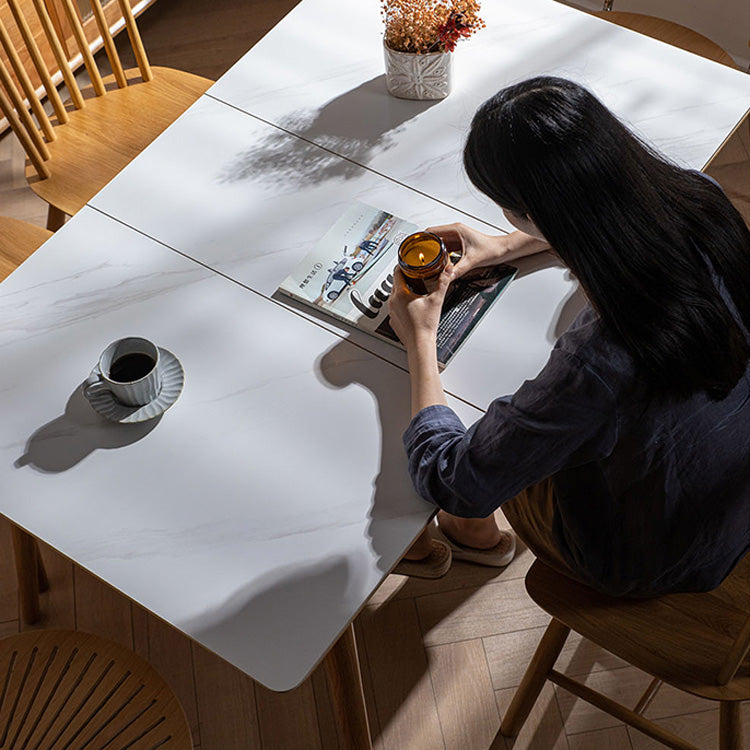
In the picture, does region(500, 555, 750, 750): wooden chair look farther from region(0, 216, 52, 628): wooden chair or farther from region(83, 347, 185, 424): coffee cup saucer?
region(0, 216, 52, 628): wooden chair

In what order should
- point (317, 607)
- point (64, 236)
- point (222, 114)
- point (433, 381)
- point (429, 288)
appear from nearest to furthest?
point (317, 607) → point (433, 381) → point (429, 288) → point (64, 236) → point (222, 114)

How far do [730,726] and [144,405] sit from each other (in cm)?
103

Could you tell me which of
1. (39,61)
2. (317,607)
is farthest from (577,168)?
(39,61)

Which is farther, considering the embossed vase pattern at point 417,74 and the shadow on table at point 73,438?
the embossed vase pattern at point 417,74

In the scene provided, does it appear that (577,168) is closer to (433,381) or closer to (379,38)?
(433,381)

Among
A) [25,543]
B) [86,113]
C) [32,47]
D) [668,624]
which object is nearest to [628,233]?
[668,624]

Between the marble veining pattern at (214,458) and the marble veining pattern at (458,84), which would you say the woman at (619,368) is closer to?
the marble veining pattern at (214,458)

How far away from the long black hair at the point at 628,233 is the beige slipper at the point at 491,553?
972 millimetres

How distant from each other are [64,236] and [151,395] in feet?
1.33

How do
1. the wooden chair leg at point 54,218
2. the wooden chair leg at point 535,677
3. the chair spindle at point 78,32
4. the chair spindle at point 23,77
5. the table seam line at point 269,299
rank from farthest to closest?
the wooden chair leg at point 54,218 → the chair spindle at point 78,32 → the chair spindle at point 23,77 → the wooden chair leg at point 535,677 → the table seam line at point 269,299

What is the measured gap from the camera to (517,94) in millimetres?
1131

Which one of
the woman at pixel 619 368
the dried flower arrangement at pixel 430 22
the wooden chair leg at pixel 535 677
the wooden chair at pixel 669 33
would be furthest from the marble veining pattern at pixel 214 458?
the wooden chair at pixel 669 33

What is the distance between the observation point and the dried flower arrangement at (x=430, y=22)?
1.60 meters

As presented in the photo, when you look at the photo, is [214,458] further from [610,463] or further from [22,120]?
[22,120]
